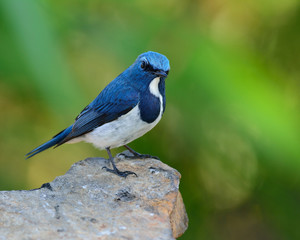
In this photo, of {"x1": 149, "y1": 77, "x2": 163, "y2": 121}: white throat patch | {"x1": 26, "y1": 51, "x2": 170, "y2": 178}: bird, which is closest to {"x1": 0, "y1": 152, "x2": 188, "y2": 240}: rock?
{"x1": 26, "y1": 51, "x2": 170, "y2": 178}: bird

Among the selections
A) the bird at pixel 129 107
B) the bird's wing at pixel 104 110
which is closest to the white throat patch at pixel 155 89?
the bird at pixel 129 107

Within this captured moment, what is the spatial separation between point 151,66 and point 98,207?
3.68 ft

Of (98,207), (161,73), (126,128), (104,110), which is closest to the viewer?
(98,207)

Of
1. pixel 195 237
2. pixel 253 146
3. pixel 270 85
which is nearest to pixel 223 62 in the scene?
pixel 270 85

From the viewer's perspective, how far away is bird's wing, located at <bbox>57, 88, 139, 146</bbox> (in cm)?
406

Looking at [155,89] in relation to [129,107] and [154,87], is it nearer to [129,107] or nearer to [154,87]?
[154,87]

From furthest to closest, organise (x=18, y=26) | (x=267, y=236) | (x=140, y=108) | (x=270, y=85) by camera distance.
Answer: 1. (x=267, y=236)
2. (x=270, y=85)
3. (x=18, y=26)
4. (x=140, y=108)

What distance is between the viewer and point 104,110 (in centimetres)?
417

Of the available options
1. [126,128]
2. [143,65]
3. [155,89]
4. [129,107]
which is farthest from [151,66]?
[126,128]

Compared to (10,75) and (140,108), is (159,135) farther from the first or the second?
(10,75)

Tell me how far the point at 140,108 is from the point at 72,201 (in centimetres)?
89

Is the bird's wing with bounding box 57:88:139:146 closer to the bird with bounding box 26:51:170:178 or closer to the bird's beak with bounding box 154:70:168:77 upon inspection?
the bird with bounding box 26:51:170:178

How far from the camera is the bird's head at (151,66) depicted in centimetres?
390

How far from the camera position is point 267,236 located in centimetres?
525
